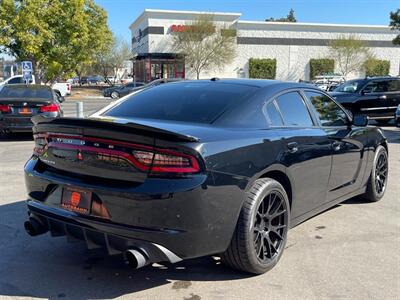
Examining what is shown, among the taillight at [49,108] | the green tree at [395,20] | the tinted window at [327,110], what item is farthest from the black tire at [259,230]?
the green tree at [395,20]

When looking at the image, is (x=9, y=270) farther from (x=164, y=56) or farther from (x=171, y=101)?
(x=164, y=56)

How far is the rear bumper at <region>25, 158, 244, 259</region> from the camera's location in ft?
10.2

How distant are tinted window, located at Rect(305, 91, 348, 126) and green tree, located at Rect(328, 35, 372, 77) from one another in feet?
167

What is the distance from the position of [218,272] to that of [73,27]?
31.8 m

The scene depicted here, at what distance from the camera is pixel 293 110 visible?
4473 mm

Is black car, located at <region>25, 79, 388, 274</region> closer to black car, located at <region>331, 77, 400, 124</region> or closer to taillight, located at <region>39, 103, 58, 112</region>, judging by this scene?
taillight, located at <region>39, 103, 58, 112</region>

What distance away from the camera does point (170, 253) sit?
317cm

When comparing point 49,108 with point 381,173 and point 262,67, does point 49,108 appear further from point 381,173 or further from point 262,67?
point 262,67

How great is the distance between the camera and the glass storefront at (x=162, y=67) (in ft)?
163

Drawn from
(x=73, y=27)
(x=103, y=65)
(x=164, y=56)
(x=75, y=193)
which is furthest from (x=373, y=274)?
(x=103, y=65)

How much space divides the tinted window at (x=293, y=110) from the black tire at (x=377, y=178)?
1658mm

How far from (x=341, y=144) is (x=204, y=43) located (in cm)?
4537

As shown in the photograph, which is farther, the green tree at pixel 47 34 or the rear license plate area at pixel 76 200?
the green tree at pixel 47 34

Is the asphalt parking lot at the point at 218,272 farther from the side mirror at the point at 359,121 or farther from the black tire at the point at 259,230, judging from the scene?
the side mirror at the point at 359,121
